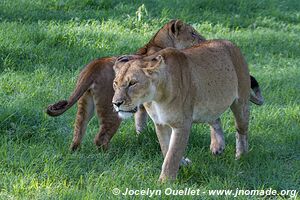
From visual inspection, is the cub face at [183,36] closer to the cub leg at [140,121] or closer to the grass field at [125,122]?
the grass field at [125,122]

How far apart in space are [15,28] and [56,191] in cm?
Result: 539

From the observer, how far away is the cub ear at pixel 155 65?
5594mm

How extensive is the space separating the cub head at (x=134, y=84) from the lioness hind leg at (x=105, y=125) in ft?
2.86

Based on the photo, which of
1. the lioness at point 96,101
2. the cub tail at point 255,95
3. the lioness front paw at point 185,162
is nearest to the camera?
the lioness front paw at point 185,162

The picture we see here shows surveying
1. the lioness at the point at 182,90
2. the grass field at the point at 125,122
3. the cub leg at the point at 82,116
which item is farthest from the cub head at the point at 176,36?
the cub leg at the point at 82,116

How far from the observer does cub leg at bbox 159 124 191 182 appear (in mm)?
5820

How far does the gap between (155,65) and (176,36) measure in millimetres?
2423

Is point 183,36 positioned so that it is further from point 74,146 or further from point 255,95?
point 74,146

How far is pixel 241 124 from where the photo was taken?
6.84 m

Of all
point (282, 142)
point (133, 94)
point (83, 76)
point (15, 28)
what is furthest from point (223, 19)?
point (133, 94)

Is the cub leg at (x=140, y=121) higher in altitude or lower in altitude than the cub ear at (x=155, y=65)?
lower

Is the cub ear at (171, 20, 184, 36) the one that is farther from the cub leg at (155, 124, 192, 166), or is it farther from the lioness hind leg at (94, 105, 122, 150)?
the cub leg at (155, 124, 192, 166)

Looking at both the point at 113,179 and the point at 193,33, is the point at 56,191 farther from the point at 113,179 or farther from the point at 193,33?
the point at 193,33

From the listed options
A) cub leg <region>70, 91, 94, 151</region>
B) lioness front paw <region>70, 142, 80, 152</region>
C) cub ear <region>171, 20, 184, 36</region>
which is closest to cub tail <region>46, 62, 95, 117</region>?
cub leg <region>70, 91, 94, 151</region>
